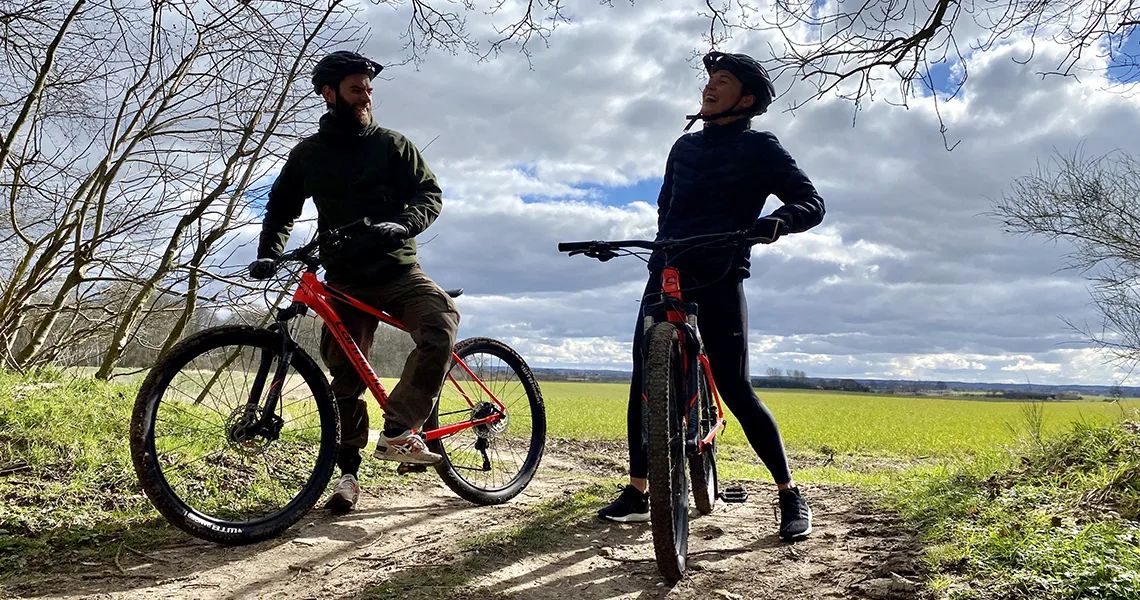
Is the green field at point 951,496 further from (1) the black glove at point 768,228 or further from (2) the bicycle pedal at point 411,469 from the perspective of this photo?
(1) the black glove at point 768,228

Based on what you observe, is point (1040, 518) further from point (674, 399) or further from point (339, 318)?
point (339, 318)

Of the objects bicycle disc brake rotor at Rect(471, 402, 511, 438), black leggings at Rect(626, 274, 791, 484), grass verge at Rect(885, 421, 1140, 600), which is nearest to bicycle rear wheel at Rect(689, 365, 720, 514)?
black leggings at Rect(626, 274, 791, 484)

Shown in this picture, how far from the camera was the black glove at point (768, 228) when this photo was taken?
312 centimetres

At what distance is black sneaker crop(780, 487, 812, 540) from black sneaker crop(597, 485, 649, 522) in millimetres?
660

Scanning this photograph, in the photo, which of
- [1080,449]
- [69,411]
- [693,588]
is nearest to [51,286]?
[69,411]

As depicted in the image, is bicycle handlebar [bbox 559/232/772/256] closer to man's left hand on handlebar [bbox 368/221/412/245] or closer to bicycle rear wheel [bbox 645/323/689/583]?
bicycle rear wheel [bbox 645/323/689/583]

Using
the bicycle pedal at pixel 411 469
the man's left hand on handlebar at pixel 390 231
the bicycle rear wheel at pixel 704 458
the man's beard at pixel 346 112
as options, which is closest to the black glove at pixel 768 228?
the bicycle rear wheel at pixel 704 458

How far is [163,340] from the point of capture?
6926 millimetres

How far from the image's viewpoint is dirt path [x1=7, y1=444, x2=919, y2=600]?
9.30 feet

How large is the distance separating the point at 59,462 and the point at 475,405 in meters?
2.20

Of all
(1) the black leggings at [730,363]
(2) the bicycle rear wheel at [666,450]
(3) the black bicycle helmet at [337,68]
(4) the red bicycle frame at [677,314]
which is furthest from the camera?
(3) the black bicycle helmet at [337,68]

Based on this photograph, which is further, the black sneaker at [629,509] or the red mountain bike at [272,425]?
the black sneaker at [629,509]

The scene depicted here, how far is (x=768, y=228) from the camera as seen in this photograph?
3.12m

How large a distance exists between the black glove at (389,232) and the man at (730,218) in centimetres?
119
